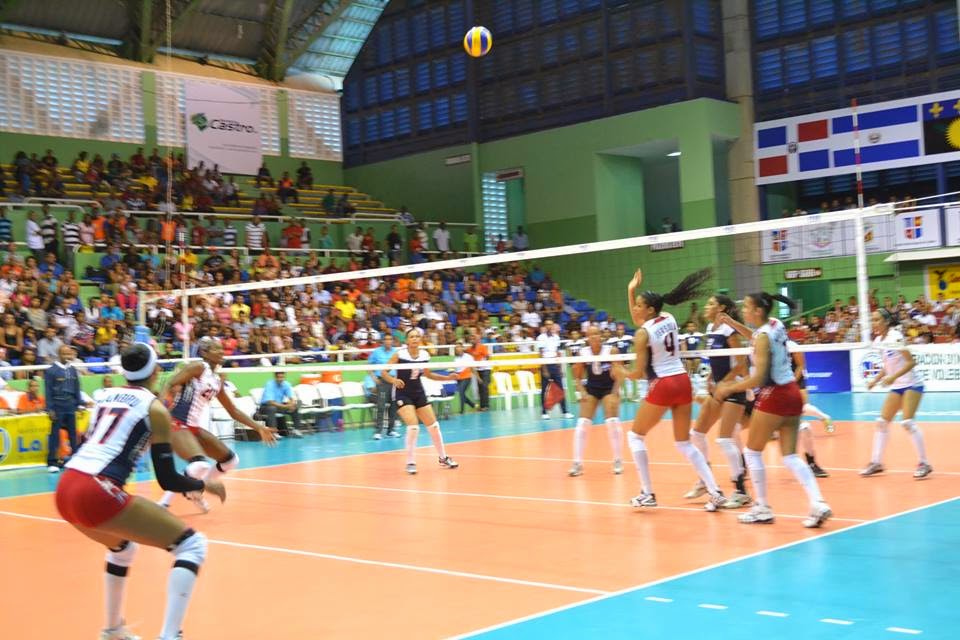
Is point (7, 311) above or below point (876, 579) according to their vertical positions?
above

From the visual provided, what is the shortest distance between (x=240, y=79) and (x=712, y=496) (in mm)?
30518

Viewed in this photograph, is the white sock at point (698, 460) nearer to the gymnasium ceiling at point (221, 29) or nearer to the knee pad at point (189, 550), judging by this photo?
the knee pad at point (189, 550)

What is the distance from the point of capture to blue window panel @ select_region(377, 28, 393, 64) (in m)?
37.4

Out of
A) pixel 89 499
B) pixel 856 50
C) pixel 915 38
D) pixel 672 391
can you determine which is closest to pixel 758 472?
pixel 672 391

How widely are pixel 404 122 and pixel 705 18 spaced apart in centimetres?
1144

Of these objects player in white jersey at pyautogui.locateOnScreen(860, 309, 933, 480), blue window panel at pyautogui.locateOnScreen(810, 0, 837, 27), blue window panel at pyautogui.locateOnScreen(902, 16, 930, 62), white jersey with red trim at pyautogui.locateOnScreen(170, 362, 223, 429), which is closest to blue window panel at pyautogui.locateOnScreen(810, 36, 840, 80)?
blue window panel at pyautogui.locateOnScreen(810, 0, 837, 27)

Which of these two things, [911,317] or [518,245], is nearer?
[911,317]

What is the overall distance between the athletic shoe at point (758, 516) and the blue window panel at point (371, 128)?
102 ft

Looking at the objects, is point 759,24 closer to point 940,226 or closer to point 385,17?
point 940,226

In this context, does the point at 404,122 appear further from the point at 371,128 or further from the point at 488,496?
the point at 488,496

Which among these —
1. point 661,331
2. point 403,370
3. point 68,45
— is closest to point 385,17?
point 68,45

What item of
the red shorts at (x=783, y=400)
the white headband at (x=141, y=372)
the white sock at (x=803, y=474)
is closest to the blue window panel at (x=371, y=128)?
the red shorts at (x=783, y=400)

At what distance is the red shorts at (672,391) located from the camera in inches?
388

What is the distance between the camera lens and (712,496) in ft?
32.6
